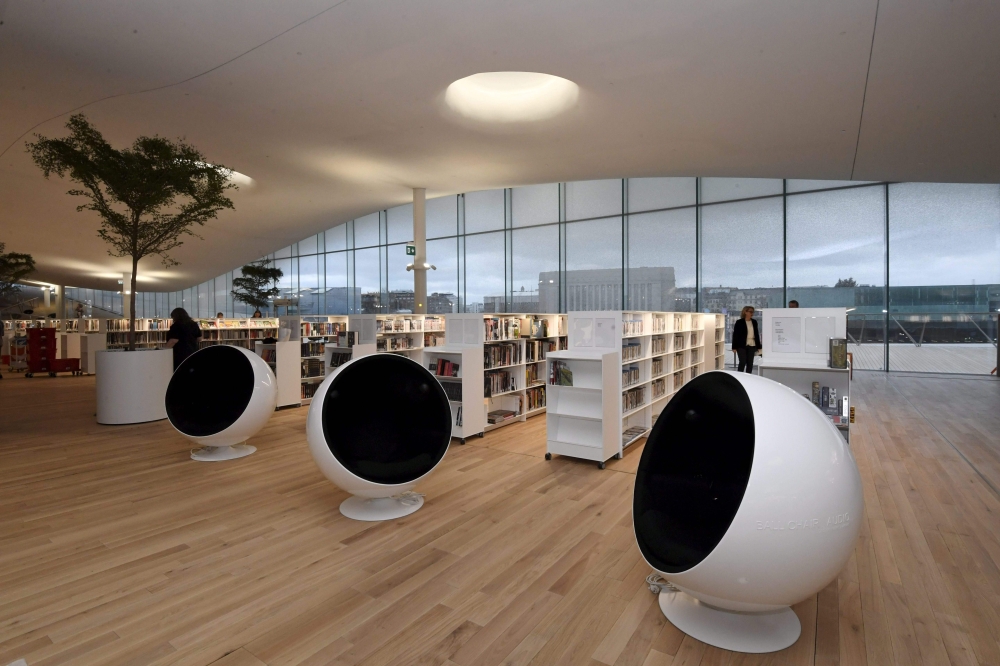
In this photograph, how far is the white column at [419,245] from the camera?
1152cm

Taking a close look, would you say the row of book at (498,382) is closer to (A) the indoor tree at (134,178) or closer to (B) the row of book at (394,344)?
(B) the row of book at (394,344)

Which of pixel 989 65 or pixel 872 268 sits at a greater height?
pixel 989 65

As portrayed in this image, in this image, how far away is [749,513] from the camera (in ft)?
5.97

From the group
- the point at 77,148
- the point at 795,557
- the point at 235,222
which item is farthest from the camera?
the point at 235,222

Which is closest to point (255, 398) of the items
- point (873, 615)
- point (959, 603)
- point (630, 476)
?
point (630, 476)

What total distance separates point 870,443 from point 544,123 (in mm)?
5947

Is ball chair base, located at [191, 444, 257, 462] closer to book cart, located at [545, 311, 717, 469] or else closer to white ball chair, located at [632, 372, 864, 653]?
book cart, located at [545, 311, 717, 469]

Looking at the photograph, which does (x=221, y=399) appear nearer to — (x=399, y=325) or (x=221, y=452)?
(x=221, y=452)

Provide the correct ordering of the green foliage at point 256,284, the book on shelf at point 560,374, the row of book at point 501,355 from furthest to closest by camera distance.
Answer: the green foliage at point 256,284
the row of book at point 501,355
the book on shelf at point 560,374

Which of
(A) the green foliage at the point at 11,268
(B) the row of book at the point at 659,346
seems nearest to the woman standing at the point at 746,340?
(B) the row of book at the point at 659,346

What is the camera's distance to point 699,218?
12008 mm

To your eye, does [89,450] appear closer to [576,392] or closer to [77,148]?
[77,148]

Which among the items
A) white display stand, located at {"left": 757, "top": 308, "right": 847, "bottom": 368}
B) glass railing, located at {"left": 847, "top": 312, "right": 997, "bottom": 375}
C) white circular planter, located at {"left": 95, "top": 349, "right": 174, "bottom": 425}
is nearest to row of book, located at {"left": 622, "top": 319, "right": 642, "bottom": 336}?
white display stand, located at {"left": 757, "top": 308, "right": 847, "bottom": 368}

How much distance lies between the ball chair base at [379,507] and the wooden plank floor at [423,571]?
0.09 meters
